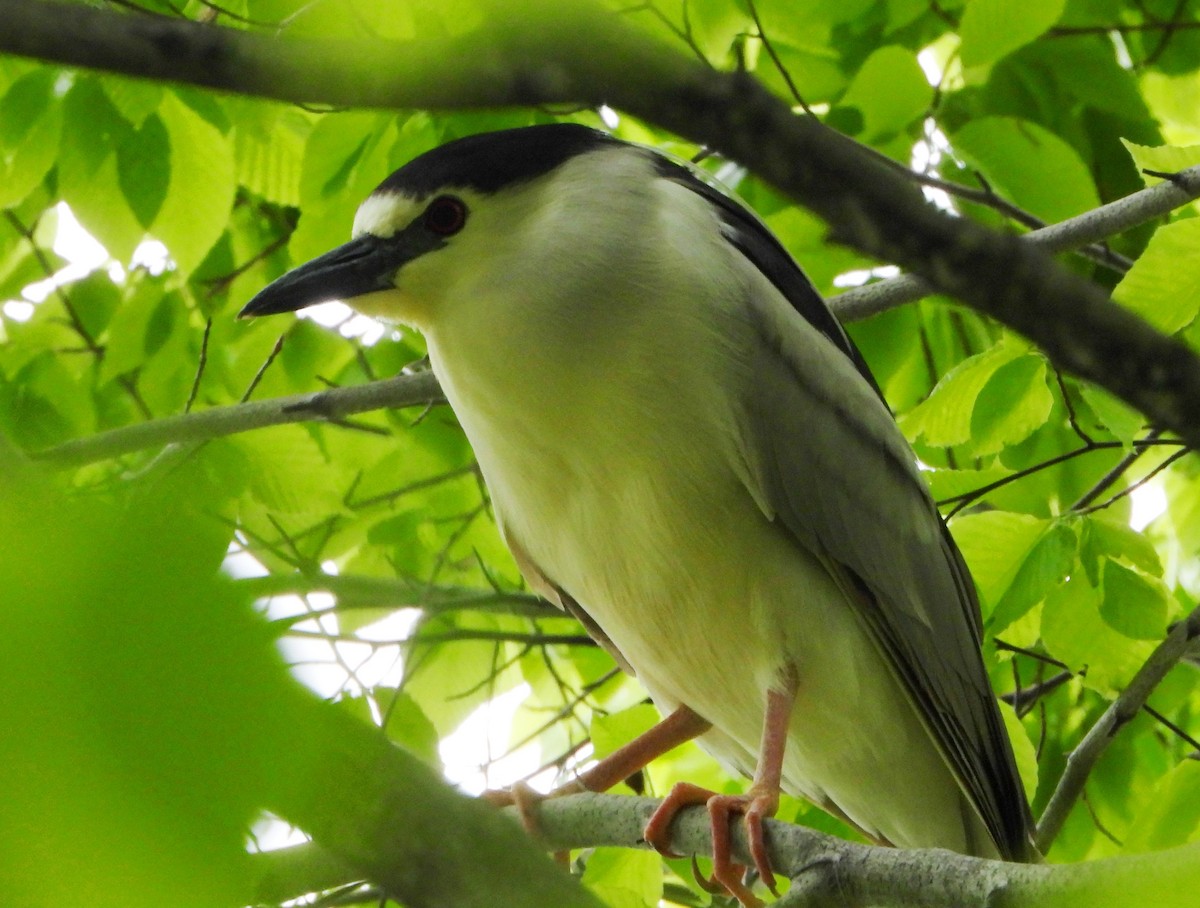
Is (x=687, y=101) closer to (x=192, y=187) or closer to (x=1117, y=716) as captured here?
(x=1117, y=716)

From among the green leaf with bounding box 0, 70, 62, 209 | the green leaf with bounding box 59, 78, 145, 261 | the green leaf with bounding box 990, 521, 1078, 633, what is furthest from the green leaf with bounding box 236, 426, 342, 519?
the green leaf with bounding box 990, 521, 1078, 633

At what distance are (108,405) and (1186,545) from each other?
2507 mm

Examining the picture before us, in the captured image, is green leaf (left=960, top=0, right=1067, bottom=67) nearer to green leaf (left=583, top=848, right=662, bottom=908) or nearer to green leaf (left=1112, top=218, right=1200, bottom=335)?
green leaf (left=1112, top=218, right=1200, bottom=335)

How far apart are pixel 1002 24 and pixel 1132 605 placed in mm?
947

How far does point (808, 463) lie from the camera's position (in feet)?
7.38

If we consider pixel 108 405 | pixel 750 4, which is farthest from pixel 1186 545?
pixel 108 405

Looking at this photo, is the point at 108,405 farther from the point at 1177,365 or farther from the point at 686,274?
the point at 1177,365

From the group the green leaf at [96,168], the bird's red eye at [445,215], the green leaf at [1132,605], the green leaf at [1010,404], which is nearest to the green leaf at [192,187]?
the green leaf at [96,168]

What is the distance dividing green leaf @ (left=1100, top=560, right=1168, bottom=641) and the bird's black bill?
128 centimetres

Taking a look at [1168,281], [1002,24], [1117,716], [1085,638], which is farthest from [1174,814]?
[1002,24]

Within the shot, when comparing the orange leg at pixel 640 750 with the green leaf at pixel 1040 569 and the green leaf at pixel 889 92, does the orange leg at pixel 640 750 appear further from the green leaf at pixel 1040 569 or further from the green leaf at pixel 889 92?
the green leaf at pixel 889 92

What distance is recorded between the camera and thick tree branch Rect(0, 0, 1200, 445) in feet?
1.59

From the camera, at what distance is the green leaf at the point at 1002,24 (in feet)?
6.97

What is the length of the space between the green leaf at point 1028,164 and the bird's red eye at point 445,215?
2.97 ft
